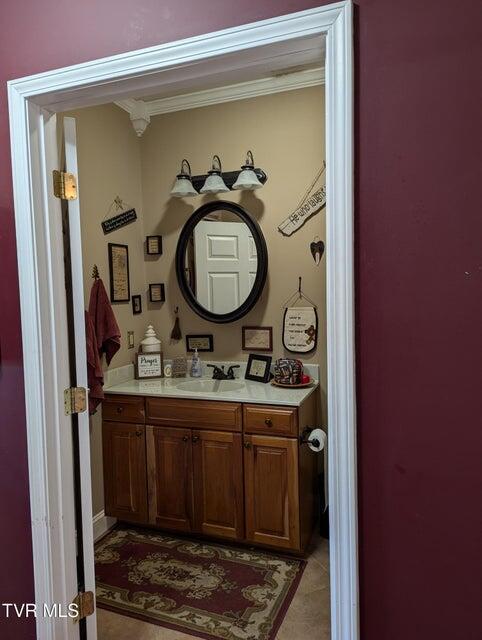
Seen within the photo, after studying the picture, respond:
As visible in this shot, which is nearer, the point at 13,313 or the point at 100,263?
the point at 13,313

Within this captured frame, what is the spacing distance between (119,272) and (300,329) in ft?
4.29

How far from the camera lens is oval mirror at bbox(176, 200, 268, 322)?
3.03 m

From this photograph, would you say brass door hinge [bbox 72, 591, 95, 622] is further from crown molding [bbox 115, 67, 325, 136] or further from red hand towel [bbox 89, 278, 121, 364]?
crown molding [bbox 115, 67, 325, 136]

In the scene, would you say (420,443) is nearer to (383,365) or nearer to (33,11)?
(383,365)

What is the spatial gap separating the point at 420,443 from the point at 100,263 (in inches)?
91.6

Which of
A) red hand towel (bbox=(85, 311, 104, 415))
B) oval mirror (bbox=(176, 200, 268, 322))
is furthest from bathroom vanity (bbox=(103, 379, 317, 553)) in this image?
oval mirror (bbox=(176, 200, 268, 322))

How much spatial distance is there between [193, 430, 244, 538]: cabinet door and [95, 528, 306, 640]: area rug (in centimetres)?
17

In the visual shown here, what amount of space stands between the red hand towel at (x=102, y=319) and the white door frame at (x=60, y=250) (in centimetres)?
108

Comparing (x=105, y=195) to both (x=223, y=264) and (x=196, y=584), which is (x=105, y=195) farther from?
(x=196, y=584)

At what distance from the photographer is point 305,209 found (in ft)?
9.60

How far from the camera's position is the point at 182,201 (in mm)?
3209

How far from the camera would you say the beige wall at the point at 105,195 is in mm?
2729


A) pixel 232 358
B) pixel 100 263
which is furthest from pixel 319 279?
pixel 100 263

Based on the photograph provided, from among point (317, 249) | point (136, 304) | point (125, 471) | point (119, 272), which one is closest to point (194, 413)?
point (125, 471)
